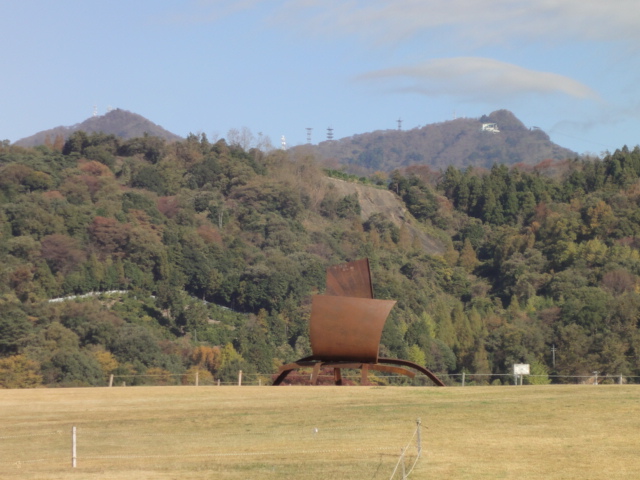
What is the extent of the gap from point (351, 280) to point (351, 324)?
4.23 ft

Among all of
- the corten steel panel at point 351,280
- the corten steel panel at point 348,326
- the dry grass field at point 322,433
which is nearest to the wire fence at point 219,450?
the dry grass field at point 322,433

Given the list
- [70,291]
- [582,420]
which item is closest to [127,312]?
[70,291]

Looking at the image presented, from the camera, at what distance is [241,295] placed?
75.5m

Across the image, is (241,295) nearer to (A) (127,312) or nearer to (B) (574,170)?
(A) (127,312)

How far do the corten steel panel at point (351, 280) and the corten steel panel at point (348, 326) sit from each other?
511 mm

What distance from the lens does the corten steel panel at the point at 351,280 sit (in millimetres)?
28984

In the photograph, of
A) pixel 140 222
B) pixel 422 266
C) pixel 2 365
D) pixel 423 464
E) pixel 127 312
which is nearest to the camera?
pixel 423 464

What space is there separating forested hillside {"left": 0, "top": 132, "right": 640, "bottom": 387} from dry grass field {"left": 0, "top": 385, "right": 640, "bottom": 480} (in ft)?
81.3

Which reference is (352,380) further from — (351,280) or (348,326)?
(348,326)

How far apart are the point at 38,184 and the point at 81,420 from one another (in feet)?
213

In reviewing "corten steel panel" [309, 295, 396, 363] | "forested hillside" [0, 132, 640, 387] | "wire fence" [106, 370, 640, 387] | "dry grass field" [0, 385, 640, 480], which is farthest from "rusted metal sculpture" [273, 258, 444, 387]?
"forested hillside" [0, 132, 640, 387]

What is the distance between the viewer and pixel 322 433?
21.6 meters

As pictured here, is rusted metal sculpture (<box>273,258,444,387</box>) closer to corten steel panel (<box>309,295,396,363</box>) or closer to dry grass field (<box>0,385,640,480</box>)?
corten steel panel (<box>309,295,396,363</box>)

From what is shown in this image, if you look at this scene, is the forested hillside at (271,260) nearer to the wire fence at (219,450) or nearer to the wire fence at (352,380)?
the wire fence at (352,380)
